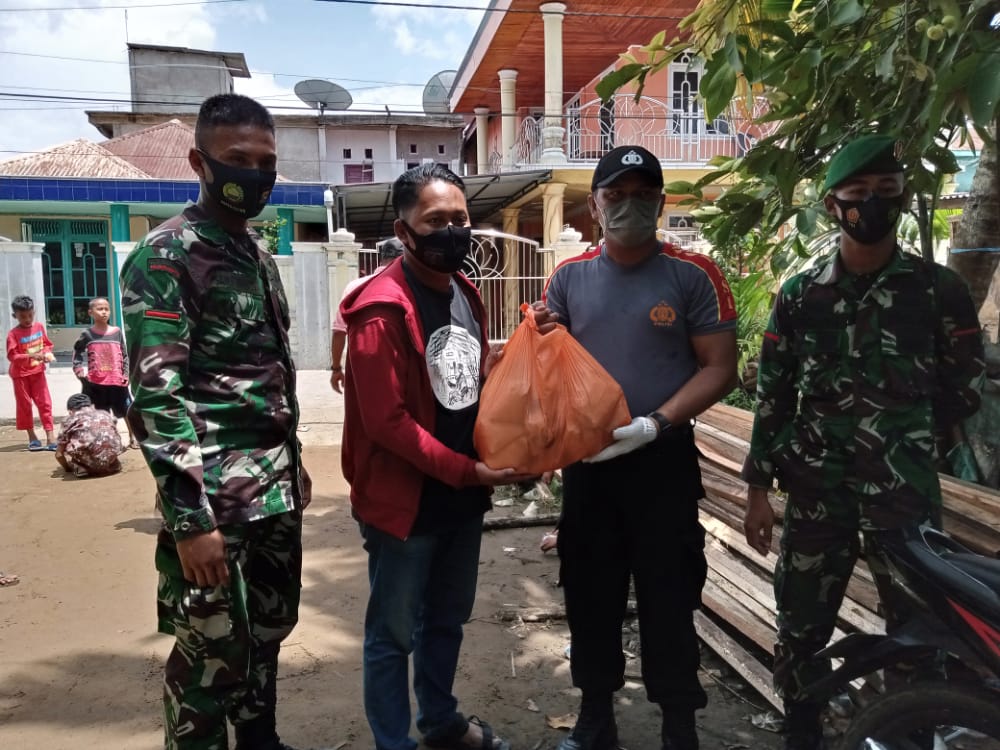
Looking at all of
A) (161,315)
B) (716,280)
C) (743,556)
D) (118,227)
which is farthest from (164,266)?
(118,227)

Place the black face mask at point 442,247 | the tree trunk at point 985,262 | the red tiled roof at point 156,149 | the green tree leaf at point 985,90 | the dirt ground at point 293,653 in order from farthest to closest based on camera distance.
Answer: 1. the red tiled roof at point 156,149
2. the tree trunk at point 985,262
3. the dirt ground at point 293,653
4. the black face mask at point 442,247
5. the green tree leaf at point 985,90

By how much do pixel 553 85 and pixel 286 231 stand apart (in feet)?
22.9

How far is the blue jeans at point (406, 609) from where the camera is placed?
2295 millimetres

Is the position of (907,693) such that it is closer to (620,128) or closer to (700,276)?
(700,276)

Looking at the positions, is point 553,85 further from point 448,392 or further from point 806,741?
point 806,741

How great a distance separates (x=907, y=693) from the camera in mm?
1812

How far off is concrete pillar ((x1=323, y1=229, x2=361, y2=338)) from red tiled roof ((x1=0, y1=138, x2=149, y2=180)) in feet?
23.3

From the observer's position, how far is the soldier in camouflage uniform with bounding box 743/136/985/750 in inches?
85.3

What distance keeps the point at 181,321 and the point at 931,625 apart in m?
2.04

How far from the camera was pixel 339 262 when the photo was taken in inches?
428

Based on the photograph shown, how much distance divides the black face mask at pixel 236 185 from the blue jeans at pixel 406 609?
1028 mm

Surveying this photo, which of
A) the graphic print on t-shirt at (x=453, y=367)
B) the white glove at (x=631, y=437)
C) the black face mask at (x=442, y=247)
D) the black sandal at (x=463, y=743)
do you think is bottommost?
the black sandal at (x=463, y=743)

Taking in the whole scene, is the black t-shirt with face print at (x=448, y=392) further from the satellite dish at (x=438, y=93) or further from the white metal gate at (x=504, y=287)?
the satellite dish at (x=438, y=93)

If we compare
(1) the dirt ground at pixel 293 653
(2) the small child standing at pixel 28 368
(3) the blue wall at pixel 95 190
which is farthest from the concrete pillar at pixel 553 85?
(1) the dirt ground at pixel 293 653
